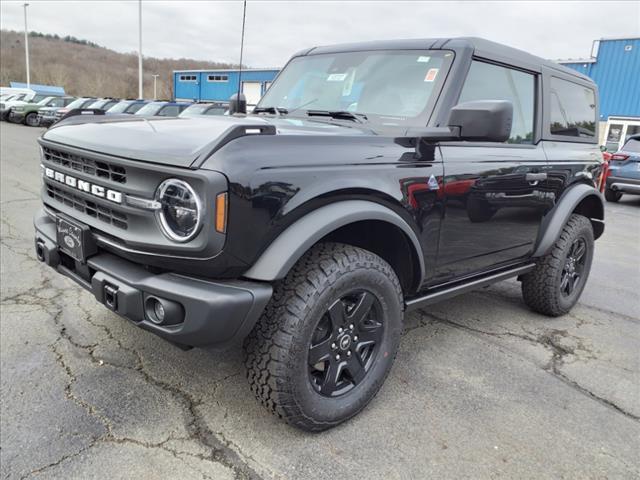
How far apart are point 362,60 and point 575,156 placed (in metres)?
1.92

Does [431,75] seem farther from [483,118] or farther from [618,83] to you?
[618,83]

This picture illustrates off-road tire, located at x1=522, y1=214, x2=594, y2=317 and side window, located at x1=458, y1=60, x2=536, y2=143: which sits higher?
side window, located at x1=458, y1=60, x2=536, y2=143

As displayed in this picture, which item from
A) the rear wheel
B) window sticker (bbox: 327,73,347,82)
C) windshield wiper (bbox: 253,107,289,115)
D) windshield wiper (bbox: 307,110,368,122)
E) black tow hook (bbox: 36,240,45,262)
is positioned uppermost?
window sticker (bbox: 327,73,347,82)

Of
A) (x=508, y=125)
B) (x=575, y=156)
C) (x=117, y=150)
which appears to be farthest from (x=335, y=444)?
(x=575, y=156)

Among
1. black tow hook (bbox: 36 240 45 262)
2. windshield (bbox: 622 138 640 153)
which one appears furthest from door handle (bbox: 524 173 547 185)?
windshield (bbox: 622 138 640 153)

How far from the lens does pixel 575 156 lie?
395 centimetres

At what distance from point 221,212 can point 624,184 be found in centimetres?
1215

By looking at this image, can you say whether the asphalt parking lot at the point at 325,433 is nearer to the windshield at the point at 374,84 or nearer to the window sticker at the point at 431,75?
the windshield at the point at 374,84

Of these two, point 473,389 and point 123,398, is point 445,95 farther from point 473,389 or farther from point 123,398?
point 123,398

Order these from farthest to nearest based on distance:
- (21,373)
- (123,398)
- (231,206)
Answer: (21,373)
(123,398)
(231,206)

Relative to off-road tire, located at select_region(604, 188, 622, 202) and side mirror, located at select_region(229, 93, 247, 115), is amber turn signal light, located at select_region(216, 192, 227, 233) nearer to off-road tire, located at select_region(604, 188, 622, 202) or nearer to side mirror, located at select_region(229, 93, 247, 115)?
side mirror, located at select_region(229, 93, 247, 115)

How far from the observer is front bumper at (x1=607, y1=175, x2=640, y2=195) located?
37.1 feet

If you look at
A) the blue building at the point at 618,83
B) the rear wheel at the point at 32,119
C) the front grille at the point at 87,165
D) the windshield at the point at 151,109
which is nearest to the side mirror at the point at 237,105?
the front grille at the point at 87,165

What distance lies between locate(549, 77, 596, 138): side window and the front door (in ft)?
1.03
